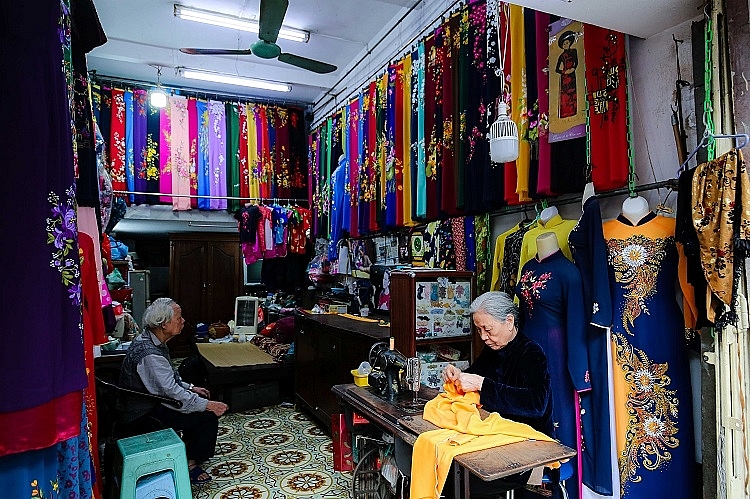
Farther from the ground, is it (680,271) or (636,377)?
(680,271)

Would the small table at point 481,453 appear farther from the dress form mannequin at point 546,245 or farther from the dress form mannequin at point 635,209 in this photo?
the dress form mannequin at point 635,209

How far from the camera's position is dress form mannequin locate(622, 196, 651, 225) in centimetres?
235

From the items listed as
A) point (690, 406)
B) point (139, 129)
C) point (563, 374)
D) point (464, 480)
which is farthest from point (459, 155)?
point (139, 129)

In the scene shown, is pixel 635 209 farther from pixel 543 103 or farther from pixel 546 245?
pixel 543 103

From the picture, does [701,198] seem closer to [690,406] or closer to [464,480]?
[690,406]

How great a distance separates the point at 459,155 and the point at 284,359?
3.19 metres

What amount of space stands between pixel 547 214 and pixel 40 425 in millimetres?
2634

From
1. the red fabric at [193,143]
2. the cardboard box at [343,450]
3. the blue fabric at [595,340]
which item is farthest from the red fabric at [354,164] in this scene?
the blue fabric at [595,340]

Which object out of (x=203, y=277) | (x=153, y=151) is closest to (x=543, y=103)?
(x=153, y=151)

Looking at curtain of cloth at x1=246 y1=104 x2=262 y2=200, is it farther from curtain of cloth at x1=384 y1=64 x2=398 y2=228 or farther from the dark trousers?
the dark trousers

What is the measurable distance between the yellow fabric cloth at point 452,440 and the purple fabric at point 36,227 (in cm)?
115

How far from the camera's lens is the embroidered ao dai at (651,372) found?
87.1 inches

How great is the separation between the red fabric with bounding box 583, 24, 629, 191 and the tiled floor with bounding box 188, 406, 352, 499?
2.62 meters

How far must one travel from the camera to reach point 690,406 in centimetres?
223
